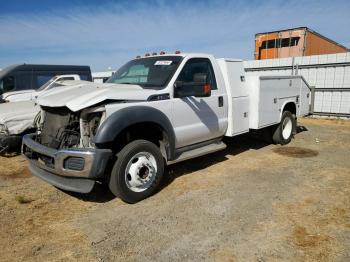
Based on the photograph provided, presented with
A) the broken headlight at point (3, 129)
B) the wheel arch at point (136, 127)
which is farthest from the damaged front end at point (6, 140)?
the wheel arch at point (136, 127)

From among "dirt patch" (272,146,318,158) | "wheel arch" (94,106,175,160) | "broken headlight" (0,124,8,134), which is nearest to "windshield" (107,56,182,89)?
"wheel arch" (94,106,175,160)

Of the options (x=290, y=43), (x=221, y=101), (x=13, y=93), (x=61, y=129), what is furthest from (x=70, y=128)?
(x=290, y=43)

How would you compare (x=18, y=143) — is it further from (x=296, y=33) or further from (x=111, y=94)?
(x=296, y=33)

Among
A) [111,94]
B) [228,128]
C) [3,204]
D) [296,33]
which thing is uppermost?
[296,33]

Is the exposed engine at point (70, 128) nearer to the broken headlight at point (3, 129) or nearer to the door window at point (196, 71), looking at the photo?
the door window at point (196, 71)

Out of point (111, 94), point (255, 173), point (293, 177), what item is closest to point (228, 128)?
point (255, 173)

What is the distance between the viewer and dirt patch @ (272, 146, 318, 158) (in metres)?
6.54

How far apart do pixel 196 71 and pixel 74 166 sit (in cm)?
253

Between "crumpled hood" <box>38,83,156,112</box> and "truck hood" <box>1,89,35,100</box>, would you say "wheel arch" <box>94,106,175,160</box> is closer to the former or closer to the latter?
"crumpled hood" <box>38,83,156,112</box>

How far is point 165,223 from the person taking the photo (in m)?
3.68

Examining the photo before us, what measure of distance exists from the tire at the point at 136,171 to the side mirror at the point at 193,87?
0.93 m

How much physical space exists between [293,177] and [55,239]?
12.2 feet

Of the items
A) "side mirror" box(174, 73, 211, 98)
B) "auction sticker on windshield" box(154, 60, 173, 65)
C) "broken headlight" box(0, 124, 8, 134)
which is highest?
"auction sticker on windshield" box(154, 60, 173, 65)

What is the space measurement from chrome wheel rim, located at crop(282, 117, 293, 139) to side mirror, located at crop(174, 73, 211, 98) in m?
3.50
